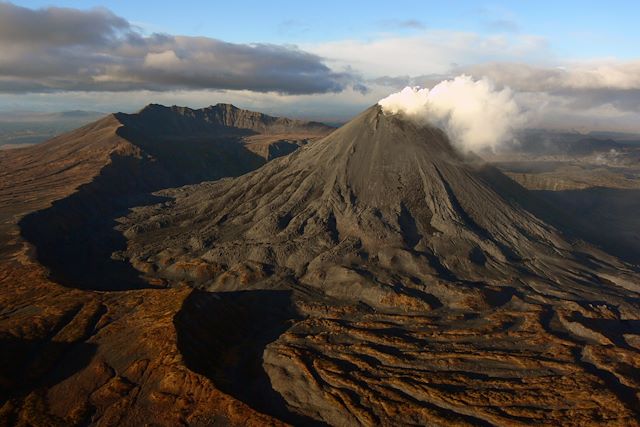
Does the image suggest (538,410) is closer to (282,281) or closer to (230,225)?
(282,281)

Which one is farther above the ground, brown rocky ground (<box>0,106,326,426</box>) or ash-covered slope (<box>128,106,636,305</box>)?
ash-covered slope (<box>128,106,636,305</box>)

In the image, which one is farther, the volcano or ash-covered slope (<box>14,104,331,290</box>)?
ash-covered slope (<box>14,104,331,290</box>)

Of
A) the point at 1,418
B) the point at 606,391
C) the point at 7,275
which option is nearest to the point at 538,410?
the point at 606,391

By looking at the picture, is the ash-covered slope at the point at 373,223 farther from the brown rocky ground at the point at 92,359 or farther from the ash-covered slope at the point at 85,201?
the brown rocky ground at the point at 92,359

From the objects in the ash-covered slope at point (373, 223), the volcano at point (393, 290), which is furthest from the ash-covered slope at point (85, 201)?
the ash-covered slope at point (373, 223)

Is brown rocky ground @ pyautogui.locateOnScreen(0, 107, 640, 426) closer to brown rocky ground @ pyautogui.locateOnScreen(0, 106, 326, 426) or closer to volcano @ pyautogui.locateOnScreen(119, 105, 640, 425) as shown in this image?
brown rocky ground @ pyautogui.locateOnScreen(0, 106, 326, 426)

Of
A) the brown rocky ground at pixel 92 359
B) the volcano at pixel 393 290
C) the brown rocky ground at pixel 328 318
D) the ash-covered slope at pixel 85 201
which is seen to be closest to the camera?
the brown rocky ground at pixel 92 359

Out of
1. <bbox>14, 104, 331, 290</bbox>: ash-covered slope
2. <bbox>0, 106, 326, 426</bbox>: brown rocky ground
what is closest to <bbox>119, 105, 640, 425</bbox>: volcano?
<bbox>0, 106, 326, 426</bbox>: brown rocky ground

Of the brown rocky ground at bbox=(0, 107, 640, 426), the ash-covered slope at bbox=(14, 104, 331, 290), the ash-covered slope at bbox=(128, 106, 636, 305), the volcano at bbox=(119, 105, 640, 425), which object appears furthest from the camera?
the ash-covered slope at bbox=(14, 104, 331, 290)

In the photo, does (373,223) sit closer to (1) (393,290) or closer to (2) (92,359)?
(1) (393,290)
